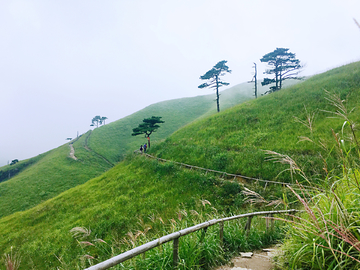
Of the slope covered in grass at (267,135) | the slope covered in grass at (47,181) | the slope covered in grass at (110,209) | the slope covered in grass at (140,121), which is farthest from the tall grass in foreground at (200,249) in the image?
the slope covered in grass at (140,121)

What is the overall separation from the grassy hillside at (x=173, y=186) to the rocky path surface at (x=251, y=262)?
5.32 metres

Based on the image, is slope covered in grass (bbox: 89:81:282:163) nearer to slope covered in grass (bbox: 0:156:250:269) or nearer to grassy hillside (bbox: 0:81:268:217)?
grassy hillside (bbox: 0:81:268:217)

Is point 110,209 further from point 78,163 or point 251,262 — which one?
point 78,163

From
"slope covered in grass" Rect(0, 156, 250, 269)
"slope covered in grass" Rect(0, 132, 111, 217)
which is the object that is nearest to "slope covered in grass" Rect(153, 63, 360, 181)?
"slope covered in grass" Rect(0, 156, 250, 269)

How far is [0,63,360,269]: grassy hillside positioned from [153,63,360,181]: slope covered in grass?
0.25 ft

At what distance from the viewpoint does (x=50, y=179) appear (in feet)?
112

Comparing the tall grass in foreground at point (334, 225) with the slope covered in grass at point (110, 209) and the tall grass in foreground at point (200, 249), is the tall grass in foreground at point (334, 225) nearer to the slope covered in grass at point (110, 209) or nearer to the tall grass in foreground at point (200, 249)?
the tall grass in foreground at point (200, 249)

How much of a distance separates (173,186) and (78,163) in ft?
110

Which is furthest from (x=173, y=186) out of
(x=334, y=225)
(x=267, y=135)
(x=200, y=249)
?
(x=334, y=225)

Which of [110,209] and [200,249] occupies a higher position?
[200,249]

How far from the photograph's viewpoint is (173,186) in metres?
15.3

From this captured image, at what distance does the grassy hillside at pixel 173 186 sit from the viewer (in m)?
12.0

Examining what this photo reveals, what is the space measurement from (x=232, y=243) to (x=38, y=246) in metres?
15.0

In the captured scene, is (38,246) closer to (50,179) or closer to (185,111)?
(50,179)
